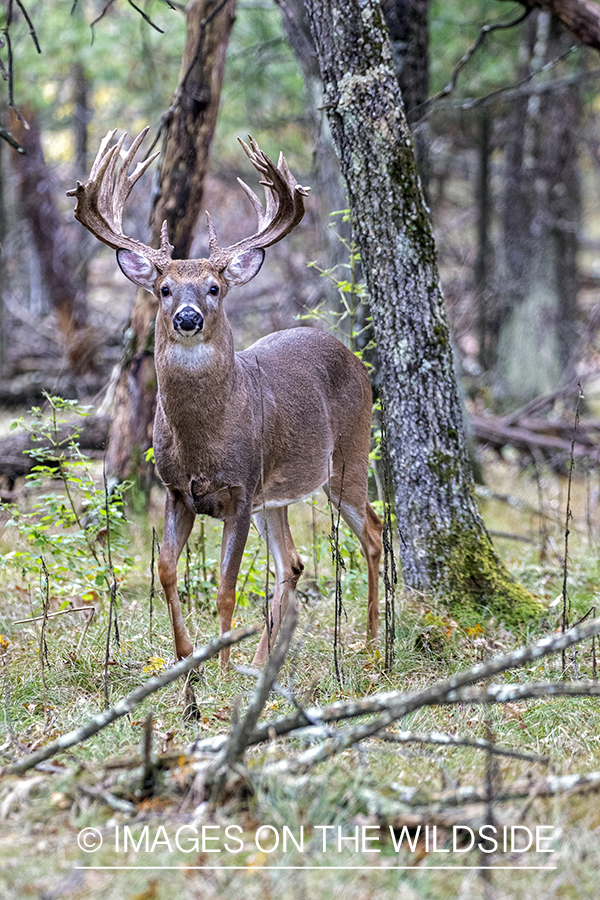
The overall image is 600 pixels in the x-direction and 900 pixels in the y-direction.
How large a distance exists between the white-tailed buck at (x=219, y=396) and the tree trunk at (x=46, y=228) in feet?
29.2

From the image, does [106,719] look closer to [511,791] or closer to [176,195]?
[511,791]

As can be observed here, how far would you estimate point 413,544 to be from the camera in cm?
535

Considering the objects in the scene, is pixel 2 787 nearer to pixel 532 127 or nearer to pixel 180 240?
pixel 180 240

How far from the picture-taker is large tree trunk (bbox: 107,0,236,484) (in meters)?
6.82

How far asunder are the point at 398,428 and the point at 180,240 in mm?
2563

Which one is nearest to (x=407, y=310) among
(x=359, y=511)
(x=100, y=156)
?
(x=359, y=511)

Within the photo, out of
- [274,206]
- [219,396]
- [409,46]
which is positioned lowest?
[219,396]

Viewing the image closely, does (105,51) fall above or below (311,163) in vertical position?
above

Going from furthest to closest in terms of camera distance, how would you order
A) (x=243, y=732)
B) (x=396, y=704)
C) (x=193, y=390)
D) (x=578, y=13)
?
(x=578, y=13)
(x=193, y=390)
(x=396, y=704)
(x=243, y=732)

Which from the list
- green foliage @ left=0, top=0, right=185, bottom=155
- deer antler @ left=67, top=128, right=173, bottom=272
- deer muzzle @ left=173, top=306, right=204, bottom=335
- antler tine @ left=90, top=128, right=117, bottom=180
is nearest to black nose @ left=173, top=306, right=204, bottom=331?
deer muzzle @ left=173, top=306, right=204, bottom=335

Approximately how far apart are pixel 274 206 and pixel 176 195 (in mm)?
2146

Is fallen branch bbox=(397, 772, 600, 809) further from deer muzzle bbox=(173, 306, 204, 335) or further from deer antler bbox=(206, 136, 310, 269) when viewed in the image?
deer antler bbox=(206, 136, 310, 269)

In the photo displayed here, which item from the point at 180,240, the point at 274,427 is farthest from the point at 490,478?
the point at 274,427

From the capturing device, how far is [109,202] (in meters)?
4.82
